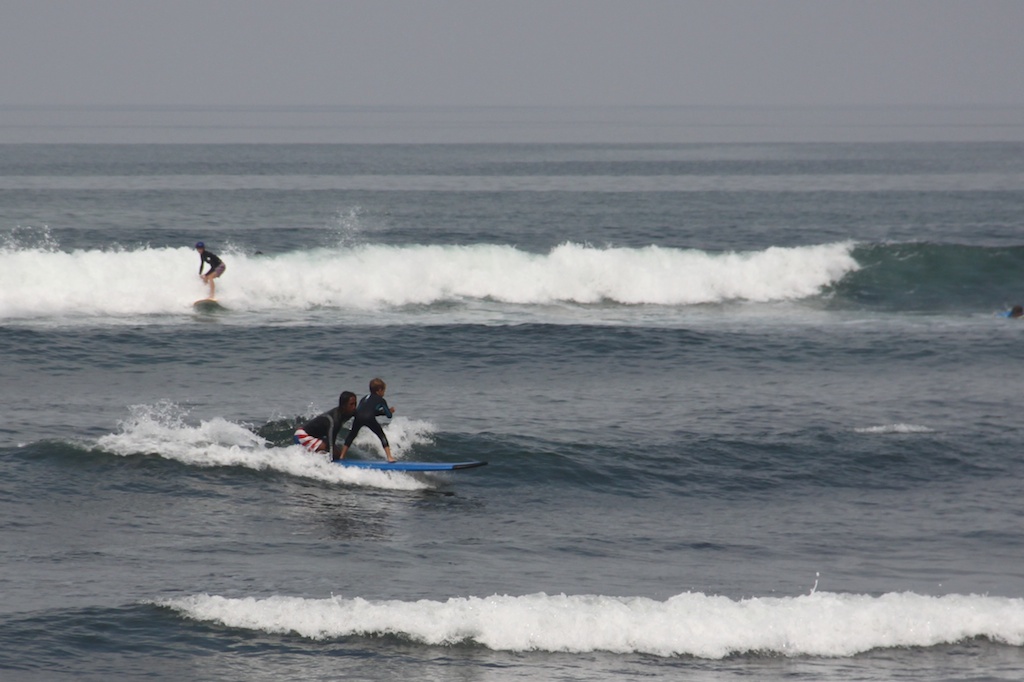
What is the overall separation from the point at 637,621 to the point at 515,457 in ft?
21.2

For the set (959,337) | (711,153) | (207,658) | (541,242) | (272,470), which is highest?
(711,153)

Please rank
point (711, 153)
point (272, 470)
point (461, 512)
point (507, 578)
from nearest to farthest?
point (507, 578) < point (461, 512) < point (272, 470) < point (711, 153)

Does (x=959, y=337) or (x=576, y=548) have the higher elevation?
(x=959, y=337)

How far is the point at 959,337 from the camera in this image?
95.3 ft

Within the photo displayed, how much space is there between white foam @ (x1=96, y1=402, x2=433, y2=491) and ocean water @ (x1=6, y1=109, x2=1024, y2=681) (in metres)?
0.06

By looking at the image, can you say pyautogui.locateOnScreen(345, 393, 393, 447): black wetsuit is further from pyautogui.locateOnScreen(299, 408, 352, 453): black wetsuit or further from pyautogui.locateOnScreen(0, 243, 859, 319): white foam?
pyautogui.locateOnScreen(0, 243, 859, 319): white foam

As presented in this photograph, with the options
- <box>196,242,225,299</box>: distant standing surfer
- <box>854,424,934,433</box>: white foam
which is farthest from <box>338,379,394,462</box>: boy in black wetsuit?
<box>196,242,225,299</box>: distant standing surfer

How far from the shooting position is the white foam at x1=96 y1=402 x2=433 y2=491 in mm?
17516

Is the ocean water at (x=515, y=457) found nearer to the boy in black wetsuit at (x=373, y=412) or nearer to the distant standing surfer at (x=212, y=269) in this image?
the boy in black wetsuit at (x=373, y=412)

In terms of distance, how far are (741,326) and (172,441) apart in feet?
53.8

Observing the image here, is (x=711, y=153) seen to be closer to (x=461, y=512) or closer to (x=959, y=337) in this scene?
(x=959, y=337)

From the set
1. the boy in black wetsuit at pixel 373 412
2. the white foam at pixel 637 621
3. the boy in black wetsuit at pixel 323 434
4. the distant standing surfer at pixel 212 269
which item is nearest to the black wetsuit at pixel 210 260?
the distant standing surfer at pixel 212 269

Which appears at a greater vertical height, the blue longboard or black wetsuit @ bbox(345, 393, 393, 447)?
black wetsuit @ bbox(345, 393, 393, 447)

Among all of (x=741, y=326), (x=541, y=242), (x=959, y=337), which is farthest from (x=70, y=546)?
(x=541, y=242)
